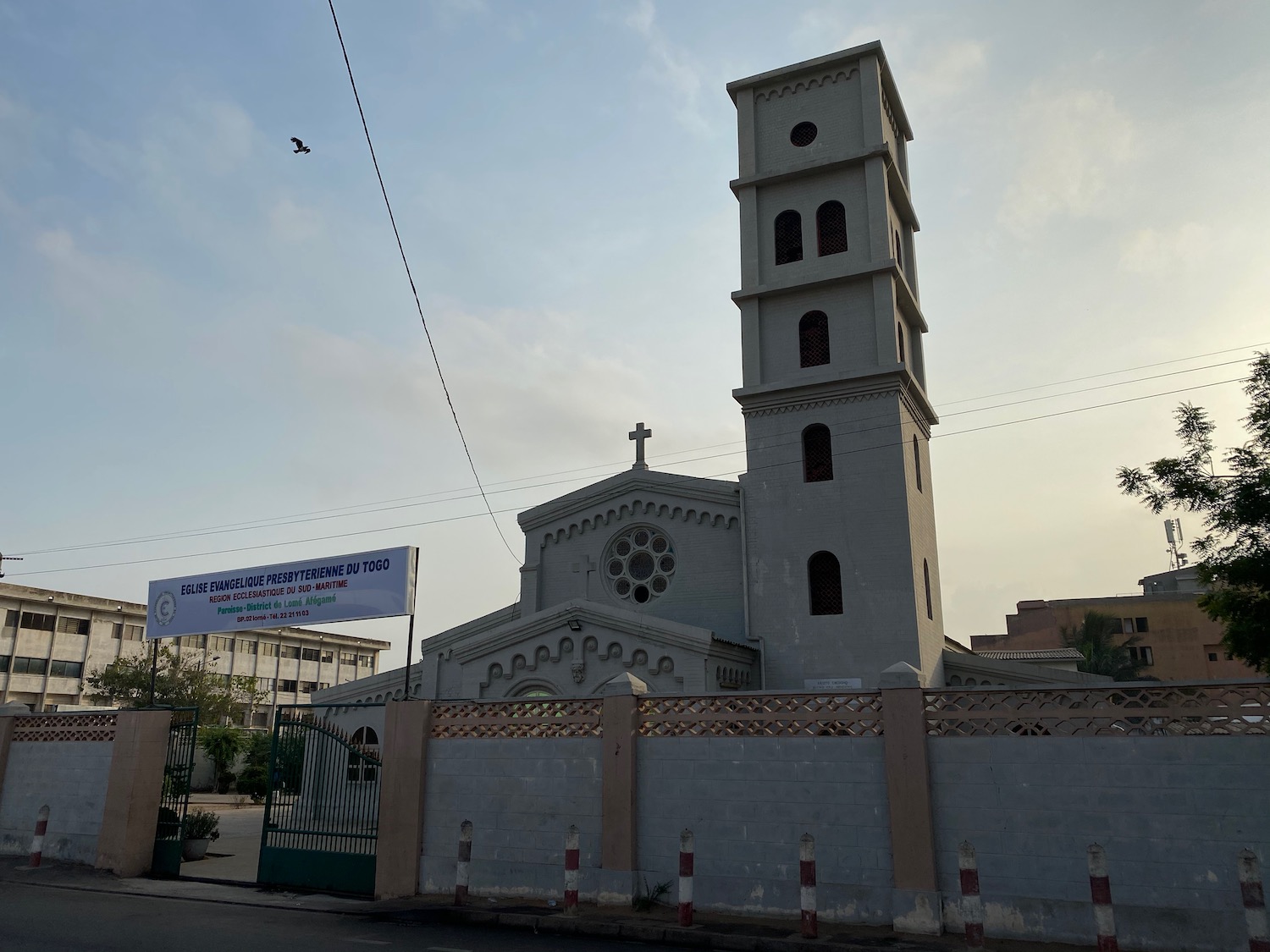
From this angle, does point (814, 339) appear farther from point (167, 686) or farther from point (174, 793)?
point (167, 686)

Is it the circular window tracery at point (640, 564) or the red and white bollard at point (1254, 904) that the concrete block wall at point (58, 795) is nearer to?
the circular window tracery at point (640, 564)

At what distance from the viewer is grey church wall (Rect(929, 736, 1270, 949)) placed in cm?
912

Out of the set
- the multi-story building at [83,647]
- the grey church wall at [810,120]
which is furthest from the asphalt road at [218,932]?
the multi-story building at [83,647]

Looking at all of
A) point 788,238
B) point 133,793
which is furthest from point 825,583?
point 133,793

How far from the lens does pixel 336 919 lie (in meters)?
11.4

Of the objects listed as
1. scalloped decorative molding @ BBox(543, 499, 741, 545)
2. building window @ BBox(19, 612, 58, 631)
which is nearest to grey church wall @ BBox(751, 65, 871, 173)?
scalloped decorative molding @ BBox(543, 499, 741, 545)

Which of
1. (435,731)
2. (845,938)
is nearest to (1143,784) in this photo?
(845,938)

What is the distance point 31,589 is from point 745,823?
53826mm

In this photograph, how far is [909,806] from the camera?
34.1 ft

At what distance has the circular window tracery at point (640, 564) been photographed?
969 inches

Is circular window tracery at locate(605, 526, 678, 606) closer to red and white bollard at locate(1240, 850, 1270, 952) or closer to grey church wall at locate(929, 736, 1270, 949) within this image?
grey church wall at locate(929, 736, 1270, 949)

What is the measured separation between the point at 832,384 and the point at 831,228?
16.0ft

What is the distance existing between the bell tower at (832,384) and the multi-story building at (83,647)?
Result: 87.4 feet

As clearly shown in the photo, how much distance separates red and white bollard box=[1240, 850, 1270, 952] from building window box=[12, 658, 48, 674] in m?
58.0
